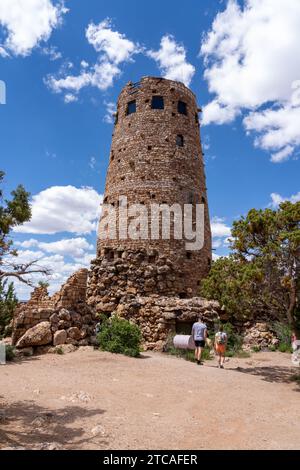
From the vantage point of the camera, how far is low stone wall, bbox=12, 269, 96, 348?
1266cm

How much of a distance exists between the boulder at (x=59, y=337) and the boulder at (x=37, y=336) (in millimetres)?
194

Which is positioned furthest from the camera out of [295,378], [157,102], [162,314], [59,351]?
[157,102]

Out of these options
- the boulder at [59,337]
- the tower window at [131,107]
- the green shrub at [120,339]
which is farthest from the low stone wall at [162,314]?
the tower window at [131,107]

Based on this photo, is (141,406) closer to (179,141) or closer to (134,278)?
(134,278)

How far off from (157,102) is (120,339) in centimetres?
1677

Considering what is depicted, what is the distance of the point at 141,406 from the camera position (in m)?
7.08

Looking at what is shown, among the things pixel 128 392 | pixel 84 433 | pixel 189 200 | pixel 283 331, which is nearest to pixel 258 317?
pixel 283 331

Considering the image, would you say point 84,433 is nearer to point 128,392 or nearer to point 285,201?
point 128,392

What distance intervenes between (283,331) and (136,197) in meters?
11.4

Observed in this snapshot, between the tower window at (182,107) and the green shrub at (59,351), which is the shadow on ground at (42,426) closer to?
the green shrub at (59,351)

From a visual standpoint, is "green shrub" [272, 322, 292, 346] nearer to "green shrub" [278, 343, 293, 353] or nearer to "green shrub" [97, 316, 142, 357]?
"green shrub" [278, 343, 293, 353]

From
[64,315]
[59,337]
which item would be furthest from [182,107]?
[59,337]

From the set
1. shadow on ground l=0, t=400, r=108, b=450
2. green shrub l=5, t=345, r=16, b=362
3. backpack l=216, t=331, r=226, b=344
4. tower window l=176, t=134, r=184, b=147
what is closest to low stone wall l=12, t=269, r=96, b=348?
green shrub l=5, t=345, r=16, b=362

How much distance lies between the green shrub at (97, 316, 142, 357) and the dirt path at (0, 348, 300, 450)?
978mm
